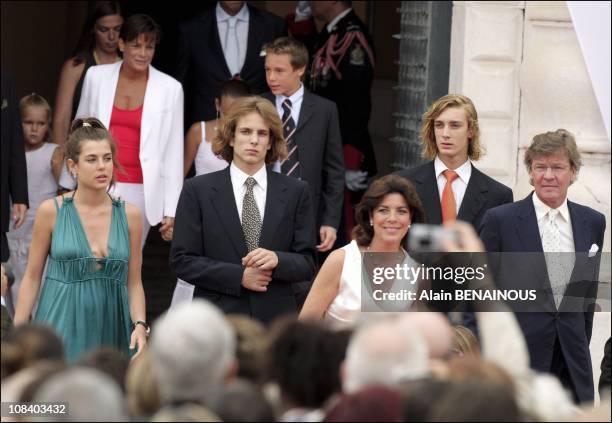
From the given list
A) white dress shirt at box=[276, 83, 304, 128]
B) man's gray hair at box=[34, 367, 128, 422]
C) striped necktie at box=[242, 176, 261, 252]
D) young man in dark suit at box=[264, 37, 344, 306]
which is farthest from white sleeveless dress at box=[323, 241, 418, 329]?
man's gray hair at box=[34, 367, 128, 422]

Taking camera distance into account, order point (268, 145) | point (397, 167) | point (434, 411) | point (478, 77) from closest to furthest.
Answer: point (434, 411) → point (268, 145) → point (478, 77) → point (397, 167)

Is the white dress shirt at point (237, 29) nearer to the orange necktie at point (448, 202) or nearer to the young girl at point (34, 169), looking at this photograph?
the young girl at point (34, 169)

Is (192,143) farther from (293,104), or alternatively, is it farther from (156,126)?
(293,104)

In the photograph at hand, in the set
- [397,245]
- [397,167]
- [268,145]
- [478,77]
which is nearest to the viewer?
[397,245]

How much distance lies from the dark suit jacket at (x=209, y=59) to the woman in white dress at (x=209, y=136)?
0.32 metres

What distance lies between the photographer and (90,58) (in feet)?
29.4

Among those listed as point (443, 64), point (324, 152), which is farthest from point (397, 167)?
point (324, 152)

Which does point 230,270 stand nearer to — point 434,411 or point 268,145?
point 268,145

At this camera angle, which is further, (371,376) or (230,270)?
(230,270)

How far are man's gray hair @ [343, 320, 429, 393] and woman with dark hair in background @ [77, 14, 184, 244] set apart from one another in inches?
172

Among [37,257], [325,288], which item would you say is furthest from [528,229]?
[37,257]

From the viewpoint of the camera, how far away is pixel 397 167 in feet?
30.9

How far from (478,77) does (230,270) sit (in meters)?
2.73

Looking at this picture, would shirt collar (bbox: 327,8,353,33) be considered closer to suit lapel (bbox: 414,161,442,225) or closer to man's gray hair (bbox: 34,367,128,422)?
suit lapel (bbox: 414,161,442,225)
